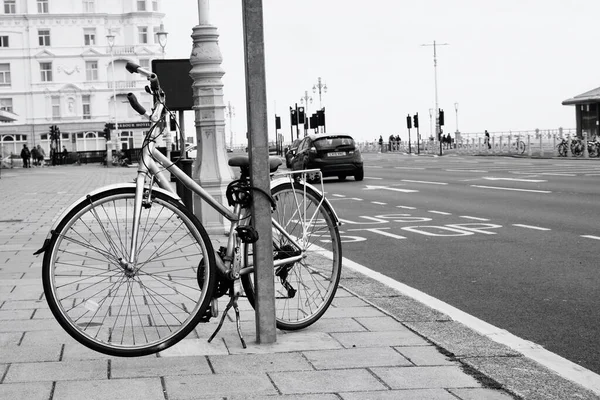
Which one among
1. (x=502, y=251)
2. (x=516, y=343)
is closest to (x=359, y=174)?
(x=502, y=251)

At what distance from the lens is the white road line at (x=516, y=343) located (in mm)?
4680

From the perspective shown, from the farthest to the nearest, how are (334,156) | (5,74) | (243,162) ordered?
(5,74) < (334,156) < (243,162)

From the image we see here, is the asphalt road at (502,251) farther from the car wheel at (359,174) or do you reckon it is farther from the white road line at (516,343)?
the car wheel at (359,174)

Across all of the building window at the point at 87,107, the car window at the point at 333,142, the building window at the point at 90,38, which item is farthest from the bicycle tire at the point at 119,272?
the building window at the point at 90,38

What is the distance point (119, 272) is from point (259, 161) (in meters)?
0.93

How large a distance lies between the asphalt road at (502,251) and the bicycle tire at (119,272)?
80.1 inches

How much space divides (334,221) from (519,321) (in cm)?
140

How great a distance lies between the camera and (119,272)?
504cm

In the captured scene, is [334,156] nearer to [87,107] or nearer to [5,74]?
[87,107]

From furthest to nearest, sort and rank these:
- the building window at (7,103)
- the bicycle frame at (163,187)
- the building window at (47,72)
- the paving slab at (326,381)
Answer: the building window at (47,72), the building window at (7,103), the bicycle frame at (163,187), the paving slab at (326,381)

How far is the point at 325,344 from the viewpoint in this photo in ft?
17.2

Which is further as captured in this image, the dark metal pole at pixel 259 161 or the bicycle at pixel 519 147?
the bicycle at pixel 519 147

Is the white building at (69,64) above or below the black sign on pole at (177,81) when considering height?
above

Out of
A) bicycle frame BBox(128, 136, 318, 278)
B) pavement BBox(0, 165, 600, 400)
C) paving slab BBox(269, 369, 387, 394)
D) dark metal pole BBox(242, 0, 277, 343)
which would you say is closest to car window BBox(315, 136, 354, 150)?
pavement BBox(0, 165, 600, 400)
